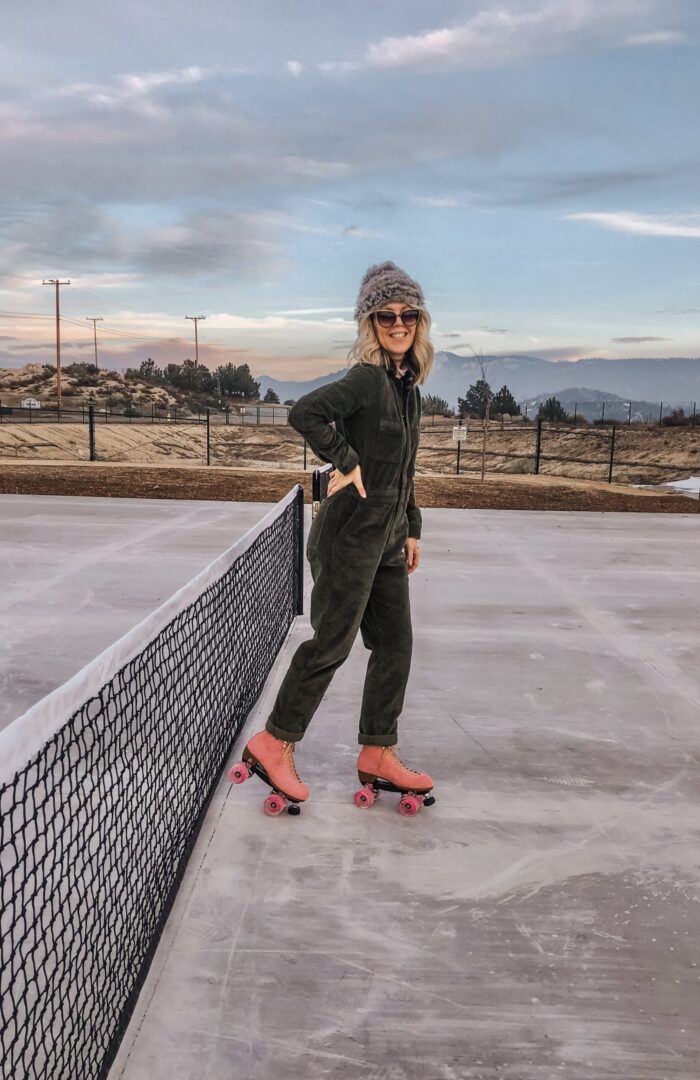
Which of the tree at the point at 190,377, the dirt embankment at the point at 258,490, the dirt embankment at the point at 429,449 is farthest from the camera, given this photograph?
the tree at the point at 190,377

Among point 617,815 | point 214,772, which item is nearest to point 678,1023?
point 617,815

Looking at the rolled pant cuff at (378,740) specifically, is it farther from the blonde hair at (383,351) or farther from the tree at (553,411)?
the tree at (553,411)

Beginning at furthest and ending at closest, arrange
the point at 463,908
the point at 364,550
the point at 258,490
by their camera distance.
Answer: the point at 258,490
the point at 364,550
the point at 463,908

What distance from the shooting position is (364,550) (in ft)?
9.91

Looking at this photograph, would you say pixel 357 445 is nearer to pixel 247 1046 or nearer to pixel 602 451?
pixel 247 1046

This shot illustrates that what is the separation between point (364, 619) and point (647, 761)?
1464 mm

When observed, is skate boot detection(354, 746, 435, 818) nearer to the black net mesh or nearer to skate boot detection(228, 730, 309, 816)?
skate boot detection(228, 730, 309, 816)

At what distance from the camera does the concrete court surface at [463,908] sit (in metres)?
2.05

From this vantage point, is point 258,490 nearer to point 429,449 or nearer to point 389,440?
point 389,440

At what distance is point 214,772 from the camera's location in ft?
11.2

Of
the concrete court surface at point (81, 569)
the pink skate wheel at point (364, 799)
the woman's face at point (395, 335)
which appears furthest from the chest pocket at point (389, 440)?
the concrete court surface at point (81, 569)

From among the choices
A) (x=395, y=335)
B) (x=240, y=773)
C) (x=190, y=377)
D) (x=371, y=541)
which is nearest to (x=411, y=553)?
(x=371, y=541)

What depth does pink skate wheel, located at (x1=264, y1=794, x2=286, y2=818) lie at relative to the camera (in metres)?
3.13

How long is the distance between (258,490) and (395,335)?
1529cm
